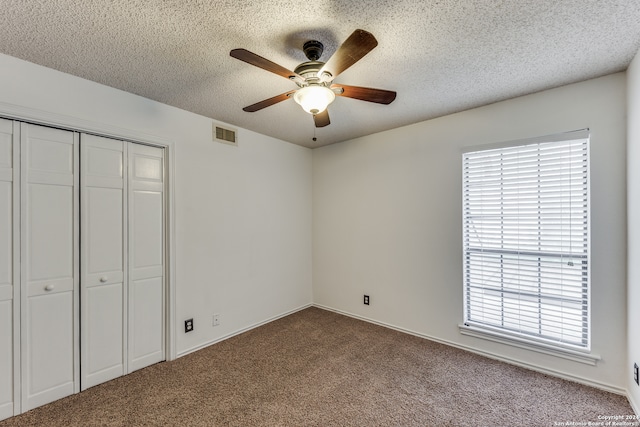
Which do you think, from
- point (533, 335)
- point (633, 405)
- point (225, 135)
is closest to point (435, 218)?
point (533, 335)

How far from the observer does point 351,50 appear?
1341 mm

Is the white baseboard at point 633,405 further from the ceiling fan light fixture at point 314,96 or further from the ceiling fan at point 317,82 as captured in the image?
the ceiling fan light fixture at point 314,96

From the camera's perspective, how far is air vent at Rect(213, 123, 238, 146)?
298 cm

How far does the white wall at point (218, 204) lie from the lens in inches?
81.8

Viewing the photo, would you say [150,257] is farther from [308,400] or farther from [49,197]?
[308,400]

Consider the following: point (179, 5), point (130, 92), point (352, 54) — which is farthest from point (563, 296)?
point (130, 92)

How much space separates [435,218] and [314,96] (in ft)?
6.38

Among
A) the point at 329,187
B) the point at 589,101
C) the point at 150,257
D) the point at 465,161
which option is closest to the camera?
the point at 589,101

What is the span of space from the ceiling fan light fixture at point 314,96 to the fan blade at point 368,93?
67 mm

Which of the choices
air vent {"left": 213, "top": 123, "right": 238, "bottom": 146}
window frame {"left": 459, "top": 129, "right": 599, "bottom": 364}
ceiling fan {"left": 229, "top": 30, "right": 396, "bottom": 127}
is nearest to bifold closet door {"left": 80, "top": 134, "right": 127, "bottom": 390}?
air vent {"left": 213, "top": 123, "right": 238, "bottom": 146}

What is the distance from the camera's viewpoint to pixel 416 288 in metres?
3.09

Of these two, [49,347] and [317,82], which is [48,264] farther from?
[317,82]

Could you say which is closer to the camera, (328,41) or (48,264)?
(328,41)

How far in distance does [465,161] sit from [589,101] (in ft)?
3.12
